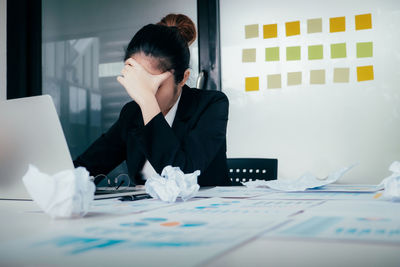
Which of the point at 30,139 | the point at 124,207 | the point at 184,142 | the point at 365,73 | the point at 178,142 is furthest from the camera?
the point at 365,73

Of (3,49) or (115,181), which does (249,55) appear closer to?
(115,181)

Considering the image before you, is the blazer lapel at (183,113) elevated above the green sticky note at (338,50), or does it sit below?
below

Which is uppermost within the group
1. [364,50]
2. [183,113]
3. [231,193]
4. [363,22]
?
[363,22]

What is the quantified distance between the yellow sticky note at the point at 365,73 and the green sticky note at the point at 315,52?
205 mm

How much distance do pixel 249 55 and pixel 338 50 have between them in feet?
1.56

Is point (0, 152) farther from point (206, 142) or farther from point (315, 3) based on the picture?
point (315, 3)

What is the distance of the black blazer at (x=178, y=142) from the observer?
4.26 feet

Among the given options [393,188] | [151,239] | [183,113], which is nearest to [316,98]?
[183,113]

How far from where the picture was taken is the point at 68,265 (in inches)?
13.7

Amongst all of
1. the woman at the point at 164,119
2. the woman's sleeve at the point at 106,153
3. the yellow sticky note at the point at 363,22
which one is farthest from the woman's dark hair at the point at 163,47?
the yellow sticky note at the point at 363,22

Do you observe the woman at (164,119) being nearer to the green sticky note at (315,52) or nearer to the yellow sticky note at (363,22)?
the green sticky note at (315,52)

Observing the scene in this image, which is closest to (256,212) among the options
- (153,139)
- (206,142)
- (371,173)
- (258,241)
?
(258,241)

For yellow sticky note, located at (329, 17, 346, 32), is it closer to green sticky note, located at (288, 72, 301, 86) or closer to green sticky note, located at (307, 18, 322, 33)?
green sticky note, located at (307, 18, 322, 33)

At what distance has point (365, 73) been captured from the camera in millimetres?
2084
